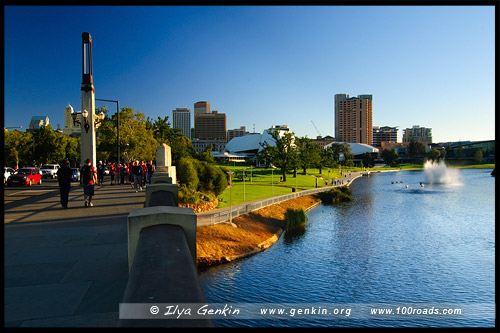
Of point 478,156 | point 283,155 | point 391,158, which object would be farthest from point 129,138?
point 478,156

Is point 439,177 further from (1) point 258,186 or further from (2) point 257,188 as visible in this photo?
(2) point 257,188

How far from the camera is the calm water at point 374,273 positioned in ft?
46.8

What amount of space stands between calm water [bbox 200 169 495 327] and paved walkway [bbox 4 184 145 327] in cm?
626

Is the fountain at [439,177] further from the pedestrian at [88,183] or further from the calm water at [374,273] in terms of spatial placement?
the pedestrian at [88,183]

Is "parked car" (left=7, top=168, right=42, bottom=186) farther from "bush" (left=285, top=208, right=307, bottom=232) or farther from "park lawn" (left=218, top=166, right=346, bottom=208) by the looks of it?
"bush" (left=285, top=208, right=307, bottom=232)

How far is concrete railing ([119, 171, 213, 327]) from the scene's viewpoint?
2.39 meters

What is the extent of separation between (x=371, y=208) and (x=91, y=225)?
119 feet

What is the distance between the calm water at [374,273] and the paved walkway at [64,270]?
20.5 feet

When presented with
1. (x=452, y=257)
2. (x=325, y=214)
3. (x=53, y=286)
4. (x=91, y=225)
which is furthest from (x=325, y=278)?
(x=325, y=214)

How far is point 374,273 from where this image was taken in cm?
1823

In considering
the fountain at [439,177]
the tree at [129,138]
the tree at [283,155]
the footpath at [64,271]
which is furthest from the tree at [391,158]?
the footpath at [64,271]

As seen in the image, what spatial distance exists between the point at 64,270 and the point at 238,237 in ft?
53.9

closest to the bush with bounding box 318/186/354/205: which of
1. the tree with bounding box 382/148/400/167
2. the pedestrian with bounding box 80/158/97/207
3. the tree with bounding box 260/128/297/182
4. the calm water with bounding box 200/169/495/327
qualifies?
the calm water with bounding box 200/169/495/327
